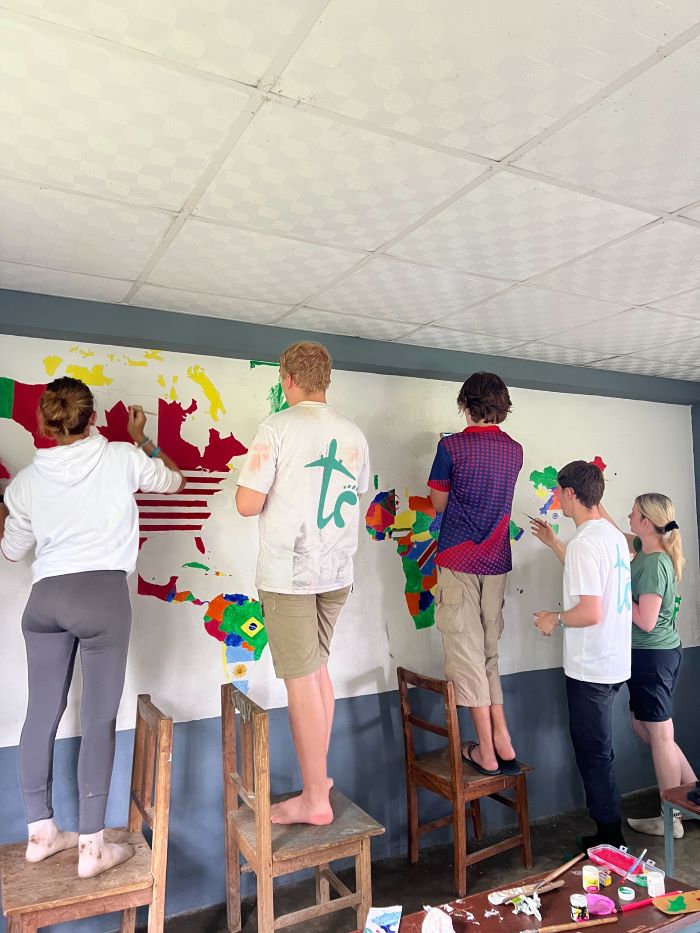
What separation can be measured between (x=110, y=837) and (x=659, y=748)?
8.10 ft

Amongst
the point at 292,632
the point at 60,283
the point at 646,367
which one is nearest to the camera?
the point at 292,632

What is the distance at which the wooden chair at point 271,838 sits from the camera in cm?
197

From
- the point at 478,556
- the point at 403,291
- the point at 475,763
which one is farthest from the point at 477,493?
the point at 475,763

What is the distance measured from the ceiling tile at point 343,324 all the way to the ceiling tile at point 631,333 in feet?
2.50

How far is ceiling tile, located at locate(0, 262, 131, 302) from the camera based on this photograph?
2.13m

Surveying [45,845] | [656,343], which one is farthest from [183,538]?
[656,343]

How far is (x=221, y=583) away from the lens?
273cm

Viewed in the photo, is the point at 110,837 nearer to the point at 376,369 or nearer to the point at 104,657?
the point at 104,657

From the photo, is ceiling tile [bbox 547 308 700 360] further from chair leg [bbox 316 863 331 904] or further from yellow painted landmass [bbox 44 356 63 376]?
chair leg [bbox 316 863 331 904]

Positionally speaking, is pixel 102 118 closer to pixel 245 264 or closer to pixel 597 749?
pixel 245 264

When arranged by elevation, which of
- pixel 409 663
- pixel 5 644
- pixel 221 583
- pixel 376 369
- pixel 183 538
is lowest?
pixel 409 663

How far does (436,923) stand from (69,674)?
4.10ft

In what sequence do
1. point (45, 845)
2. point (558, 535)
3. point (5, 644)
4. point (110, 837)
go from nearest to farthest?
point (45, 845) → point (110, 837) → point (5, 644) → point (558, 535)

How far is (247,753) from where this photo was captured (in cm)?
235
